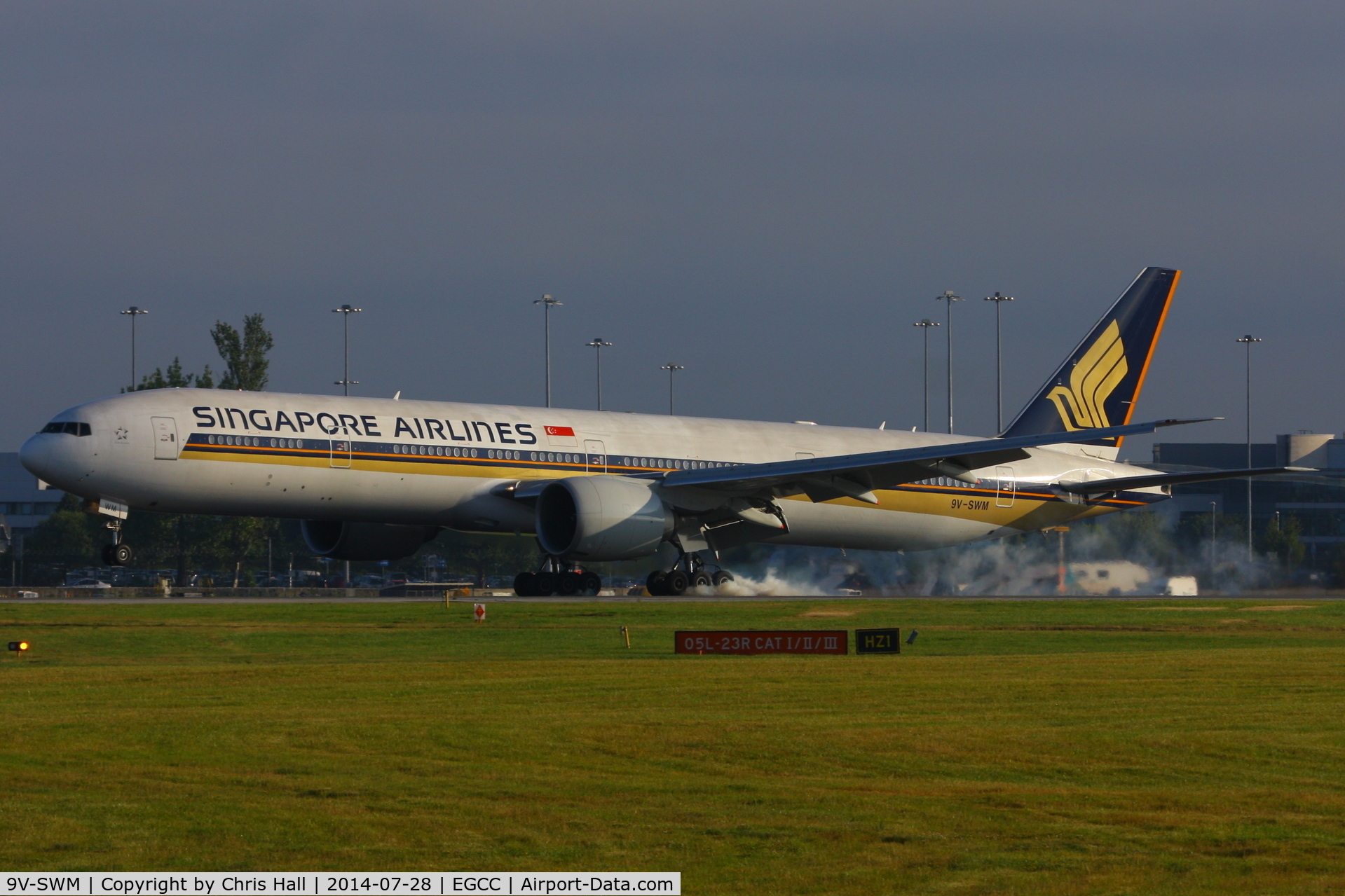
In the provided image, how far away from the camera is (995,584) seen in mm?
56125

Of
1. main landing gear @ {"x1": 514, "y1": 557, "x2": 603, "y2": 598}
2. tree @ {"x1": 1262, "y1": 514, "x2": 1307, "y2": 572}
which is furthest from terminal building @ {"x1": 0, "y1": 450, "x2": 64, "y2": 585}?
main landing gear @ {"x1": 514, "y1": 557, "x2": 603, "y2": 598}

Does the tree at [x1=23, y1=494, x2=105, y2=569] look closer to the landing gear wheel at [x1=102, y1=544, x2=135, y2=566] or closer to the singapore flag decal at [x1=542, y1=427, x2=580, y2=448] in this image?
the singapore flag decal at [x1=542, y1=427, x2=580, y2=448]

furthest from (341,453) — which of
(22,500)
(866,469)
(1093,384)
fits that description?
(22,500)

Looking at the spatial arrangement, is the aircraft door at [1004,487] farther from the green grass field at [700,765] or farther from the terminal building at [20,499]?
the terminal building at [20,499]

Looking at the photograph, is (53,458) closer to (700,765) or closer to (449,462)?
(449,462)

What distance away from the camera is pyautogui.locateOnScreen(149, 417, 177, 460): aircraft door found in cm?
3859

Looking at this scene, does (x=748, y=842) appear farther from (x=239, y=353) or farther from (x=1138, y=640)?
(x=239, y=353)

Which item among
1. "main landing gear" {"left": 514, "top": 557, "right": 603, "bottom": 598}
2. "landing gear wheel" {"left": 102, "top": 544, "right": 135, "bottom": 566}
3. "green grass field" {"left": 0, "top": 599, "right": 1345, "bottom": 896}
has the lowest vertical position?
"green grass field" {"left": 0, "top": 599, "right": 1345, "bottom": 896}

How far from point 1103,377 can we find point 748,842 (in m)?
45.2

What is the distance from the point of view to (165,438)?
38.7 m

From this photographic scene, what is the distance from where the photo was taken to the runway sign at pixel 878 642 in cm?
2836

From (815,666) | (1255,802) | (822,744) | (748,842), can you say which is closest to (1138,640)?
(815,666)

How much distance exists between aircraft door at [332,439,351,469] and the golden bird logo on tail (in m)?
24.2

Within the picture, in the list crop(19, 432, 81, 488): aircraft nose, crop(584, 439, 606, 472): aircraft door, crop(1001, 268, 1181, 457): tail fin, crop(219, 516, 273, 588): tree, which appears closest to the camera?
crop(19, 432, 81, 488): aircraft nose
